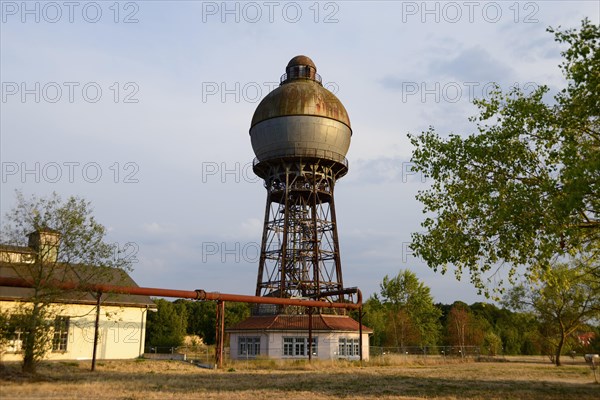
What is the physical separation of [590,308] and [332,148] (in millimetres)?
27367

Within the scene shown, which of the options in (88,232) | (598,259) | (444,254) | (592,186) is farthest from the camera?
(88,232)

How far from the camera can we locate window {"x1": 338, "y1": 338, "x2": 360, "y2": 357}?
4188cm

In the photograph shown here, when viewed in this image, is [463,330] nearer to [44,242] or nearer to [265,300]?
[265,300]

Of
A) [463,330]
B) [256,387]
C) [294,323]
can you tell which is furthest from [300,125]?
[463,330]

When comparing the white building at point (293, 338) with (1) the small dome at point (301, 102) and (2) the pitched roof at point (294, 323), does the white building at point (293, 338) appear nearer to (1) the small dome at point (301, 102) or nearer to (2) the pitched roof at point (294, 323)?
(2) the pitched roof at point (294, 323)

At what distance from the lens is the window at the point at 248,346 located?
137 feet

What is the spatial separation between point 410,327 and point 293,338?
2607cm

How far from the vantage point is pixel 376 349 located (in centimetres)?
4866

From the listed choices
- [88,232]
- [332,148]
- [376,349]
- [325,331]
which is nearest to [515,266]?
[88,232]

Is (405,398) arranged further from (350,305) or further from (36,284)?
(350,305)

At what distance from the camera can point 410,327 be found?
62781 mm

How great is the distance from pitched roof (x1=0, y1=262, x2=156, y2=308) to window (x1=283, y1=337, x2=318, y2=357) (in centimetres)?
1124

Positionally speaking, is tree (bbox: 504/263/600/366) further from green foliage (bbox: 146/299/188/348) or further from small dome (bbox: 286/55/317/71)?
green foliage (bbox: 146/299/188/348)

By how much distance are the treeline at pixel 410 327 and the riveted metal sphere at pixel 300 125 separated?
84.7ft
